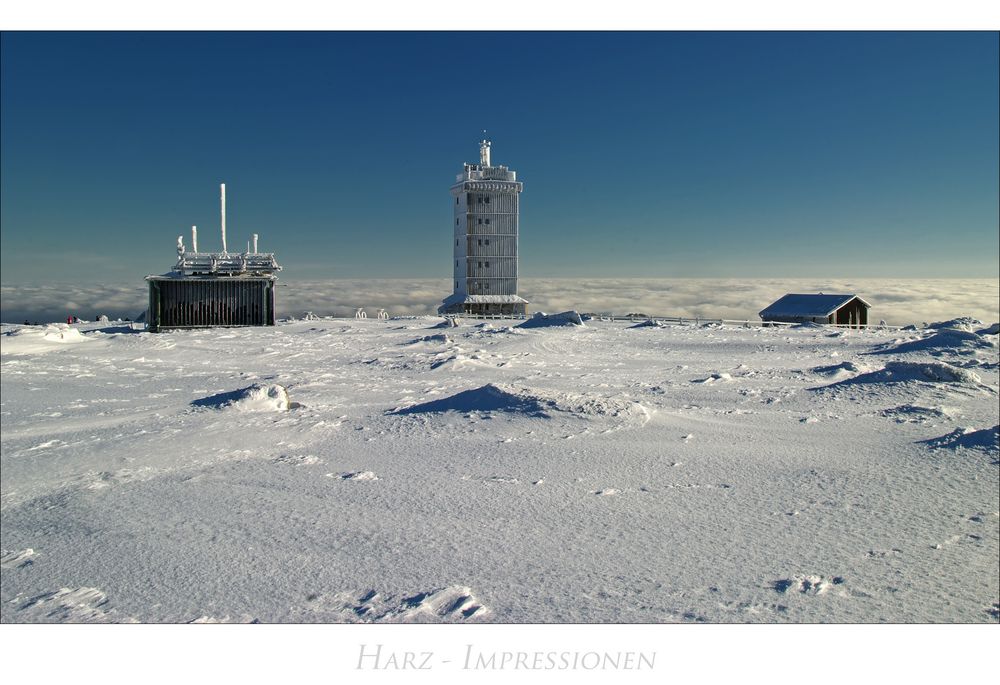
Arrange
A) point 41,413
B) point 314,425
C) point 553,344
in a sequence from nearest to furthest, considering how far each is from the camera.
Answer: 1. point 314,425
2. point 41,413
3. point 553,344

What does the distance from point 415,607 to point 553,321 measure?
2506 cm

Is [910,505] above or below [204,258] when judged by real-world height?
below

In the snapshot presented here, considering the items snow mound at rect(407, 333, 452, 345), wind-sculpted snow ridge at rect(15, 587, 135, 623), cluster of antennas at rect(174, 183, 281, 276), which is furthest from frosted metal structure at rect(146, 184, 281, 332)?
wind-sculpted snow ridge at rect(15, 587, 135, 623)

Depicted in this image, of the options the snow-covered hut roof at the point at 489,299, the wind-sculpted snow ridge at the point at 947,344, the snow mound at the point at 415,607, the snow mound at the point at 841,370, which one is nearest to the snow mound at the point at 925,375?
the snow mound at the point at 841,370

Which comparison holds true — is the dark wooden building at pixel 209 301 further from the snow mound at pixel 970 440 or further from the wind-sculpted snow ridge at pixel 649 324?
the snow mound at pixel 970 440

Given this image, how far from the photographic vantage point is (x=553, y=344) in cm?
2505

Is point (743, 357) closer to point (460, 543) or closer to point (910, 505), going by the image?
point (910, 505)

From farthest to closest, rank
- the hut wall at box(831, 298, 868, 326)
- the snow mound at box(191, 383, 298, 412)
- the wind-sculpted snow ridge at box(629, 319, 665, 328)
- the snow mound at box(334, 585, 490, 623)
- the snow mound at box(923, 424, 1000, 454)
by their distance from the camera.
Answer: the hut wall at box(831, 298, 868, 326) < the wind-sculpted snow ridge at box(629, 319, 665, 328) < the snow mound at box(191, 383, 298, 412) < the snow mound at box(923, 424, 1000, 454) < the snow mound at box(334, 585, 490, 623)

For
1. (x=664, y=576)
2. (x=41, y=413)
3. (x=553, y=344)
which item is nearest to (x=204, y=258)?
(x=553, y=344)

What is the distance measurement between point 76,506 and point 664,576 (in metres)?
6.73

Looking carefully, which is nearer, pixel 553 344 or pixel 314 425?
pixel 314 425

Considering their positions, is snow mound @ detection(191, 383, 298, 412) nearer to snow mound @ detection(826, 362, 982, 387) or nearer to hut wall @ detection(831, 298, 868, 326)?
snow mound @ detection(826, 362, 982, 387)

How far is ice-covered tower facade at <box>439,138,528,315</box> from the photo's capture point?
4297cm

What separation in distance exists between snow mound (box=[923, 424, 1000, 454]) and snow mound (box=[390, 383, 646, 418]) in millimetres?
4134
